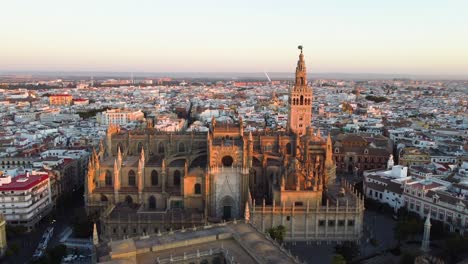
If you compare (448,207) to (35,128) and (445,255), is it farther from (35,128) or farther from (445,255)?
(35,128)

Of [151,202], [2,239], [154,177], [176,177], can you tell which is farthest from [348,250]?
[2,239]

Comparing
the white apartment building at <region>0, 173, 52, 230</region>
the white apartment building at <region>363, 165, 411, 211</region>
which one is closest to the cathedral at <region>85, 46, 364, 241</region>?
the white apartment building at <region>363, 165, 411, 211</region>

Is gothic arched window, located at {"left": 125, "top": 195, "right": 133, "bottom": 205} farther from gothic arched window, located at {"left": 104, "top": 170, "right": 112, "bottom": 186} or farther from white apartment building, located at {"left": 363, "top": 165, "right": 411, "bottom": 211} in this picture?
white apartment building, located at {"left": 363, "top": 165, "right": 411, "bottom": 211}

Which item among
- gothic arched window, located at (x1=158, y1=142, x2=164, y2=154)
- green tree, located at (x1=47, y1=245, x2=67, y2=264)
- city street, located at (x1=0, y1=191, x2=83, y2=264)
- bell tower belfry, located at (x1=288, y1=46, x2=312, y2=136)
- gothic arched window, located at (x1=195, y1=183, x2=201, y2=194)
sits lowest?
city street, located at (x1=0, y1=191, x2=83, y2=264)

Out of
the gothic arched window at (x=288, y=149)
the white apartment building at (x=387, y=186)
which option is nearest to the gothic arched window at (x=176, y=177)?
the gothic arched window at (x=288, y=149)

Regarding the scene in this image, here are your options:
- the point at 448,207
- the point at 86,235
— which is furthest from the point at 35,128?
the point at 448,207

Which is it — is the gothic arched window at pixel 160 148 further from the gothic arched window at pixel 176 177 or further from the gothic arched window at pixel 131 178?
the gothic arched window at pixel 176 177
